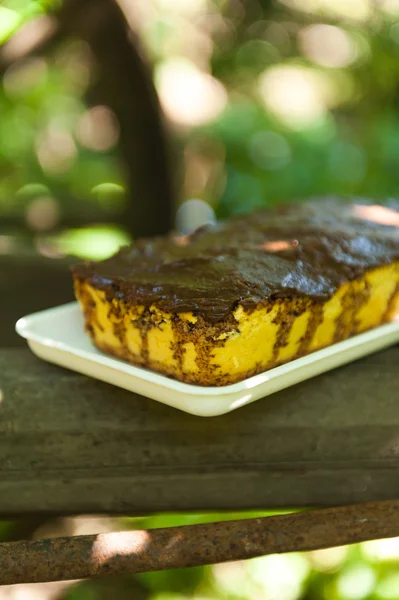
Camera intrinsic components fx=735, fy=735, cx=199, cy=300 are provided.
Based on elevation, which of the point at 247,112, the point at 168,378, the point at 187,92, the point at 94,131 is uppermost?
the point at 168,378

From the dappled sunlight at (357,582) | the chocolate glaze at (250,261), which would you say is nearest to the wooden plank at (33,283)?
the chocolate glaze at (250,261)

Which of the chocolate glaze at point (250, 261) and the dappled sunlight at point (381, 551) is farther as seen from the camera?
the dappled sunlight at point (381, 551)

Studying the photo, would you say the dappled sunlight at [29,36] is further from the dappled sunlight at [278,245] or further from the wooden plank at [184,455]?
the wooden plank at [184,455]

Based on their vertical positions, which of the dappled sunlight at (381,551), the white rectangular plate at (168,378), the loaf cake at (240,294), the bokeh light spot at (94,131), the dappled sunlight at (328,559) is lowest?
the bokeh light spot at (94,131)

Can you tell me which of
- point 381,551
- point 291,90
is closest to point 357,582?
point 381,551

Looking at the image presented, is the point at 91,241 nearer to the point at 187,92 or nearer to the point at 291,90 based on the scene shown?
the point at 187,92

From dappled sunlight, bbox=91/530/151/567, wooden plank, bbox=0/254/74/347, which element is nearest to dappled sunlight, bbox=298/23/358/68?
wooden plank, bbox=0/254/74/347

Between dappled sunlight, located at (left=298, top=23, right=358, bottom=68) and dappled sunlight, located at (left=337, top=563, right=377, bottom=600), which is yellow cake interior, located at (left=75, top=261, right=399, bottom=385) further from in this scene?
dappled sunlight, located at (left=298, top=23, right=358, bottom=68)

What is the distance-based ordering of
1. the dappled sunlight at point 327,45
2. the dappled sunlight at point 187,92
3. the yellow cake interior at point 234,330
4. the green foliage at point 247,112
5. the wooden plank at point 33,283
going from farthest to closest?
the dappled sunlight at point 327,45
the green foliage at point 247,112
the dappled sunlight at point 187,92
the wooden plank at point 33,283
the yellow cake interior at point 234,330

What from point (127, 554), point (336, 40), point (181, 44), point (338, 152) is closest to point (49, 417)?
point (127, 554)
